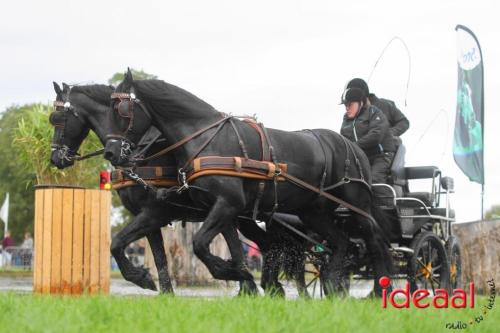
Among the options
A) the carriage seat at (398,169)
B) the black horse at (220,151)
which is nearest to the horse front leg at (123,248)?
the black horse at (220,151)

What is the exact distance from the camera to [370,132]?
11125mm

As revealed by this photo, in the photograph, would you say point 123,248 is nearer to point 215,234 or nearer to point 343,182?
point 215,234

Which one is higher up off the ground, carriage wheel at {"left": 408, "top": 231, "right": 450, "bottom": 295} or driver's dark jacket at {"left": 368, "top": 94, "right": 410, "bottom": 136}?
driver's dark jacket at {"left": 368, "top": 94, "right": 410, "bottom": 136}

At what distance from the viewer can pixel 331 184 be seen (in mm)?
10203

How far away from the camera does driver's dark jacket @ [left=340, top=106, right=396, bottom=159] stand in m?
11.1

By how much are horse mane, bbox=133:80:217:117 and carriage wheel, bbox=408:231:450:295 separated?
325cm

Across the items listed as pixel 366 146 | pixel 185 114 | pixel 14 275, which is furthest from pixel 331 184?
pixel 14 275

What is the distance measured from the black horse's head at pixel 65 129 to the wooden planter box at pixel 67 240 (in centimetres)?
109

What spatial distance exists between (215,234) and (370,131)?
3.24 meters

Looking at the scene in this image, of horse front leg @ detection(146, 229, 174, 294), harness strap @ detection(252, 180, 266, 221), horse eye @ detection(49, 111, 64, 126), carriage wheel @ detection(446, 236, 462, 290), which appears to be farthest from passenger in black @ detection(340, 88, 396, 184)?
horse eye @ detection(49, 111, 64, 126)

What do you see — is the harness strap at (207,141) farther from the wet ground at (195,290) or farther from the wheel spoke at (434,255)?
the wheel spoke at (434,255)

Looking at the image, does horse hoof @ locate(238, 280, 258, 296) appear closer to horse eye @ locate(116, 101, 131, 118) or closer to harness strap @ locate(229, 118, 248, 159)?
harness strap @ locate(229, 118, 248, 159)

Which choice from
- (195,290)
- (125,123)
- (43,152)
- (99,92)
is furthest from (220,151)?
(195,290)

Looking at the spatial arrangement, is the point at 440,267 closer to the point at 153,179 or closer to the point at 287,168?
the point at 287,168
